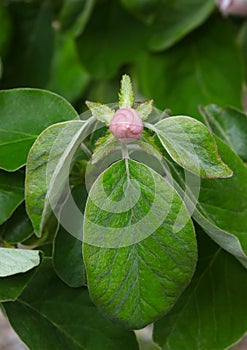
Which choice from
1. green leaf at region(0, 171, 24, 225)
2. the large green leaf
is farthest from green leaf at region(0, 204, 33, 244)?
the large green leaf

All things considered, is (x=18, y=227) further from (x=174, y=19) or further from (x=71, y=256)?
(x=174, y=19)

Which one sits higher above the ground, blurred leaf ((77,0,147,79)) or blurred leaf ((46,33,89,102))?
blurred leaf ((77,0,147,79))

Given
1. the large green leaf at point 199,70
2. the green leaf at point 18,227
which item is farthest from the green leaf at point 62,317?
the large green leaf at point 199,70

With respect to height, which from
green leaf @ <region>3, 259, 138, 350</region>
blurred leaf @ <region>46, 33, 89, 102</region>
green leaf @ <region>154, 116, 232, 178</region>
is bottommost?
blurred leaf @ <region>46, 33, 89, 102</region>

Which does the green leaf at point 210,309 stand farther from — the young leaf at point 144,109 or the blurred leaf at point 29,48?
the blurred leaf at point 29,48

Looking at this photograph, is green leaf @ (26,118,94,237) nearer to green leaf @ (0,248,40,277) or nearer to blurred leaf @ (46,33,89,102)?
green leaf @ (0,248,40,277)

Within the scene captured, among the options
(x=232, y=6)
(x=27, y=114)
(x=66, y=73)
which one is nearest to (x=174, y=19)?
(x=232, y=6)

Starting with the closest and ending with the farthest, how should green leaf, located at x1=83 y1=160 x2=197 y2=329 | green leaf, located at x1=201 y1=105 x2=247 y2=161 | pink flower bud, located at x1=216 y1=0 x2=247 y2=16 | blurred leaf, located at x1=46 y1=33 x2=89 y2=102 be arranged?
1. green leaf, located at x1=83 y1=160 x2=197 y2=329
2. green leaf, located at x1=201 y1=105 x2=247 y2=161
3. pink flower bud, located at x1=216 y1=0 x2=247 y2=16
4. blurred leaf, located at x1=46 y1=33 x2=89 y2=102
